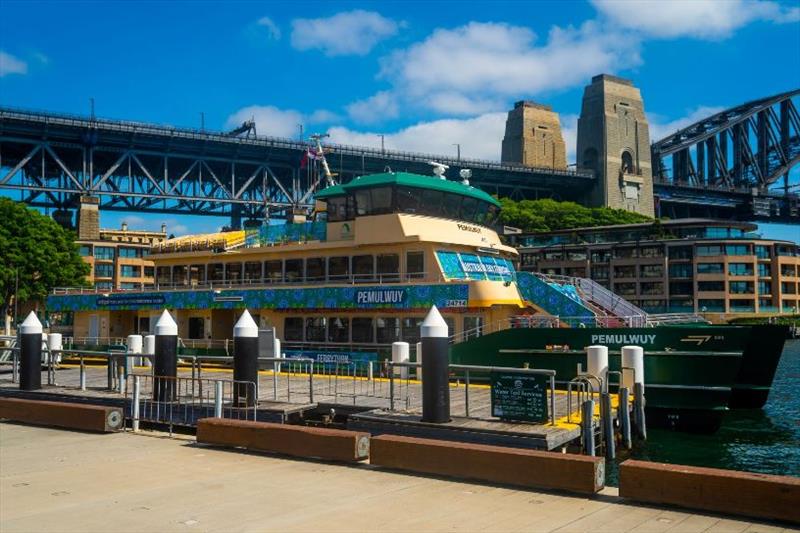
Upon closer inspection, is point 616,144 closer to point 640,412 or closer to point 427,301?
point 427,301

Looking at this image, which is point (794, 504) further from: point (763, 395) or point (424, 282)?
point (763, 395)

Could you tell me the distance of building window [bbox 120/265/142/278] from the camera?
11062 cm

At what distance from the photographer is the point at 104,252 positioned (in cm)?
11031

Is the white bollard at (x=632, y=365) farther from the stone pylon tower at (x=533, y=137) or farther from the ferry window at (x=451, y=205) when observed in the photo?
the stone pylon tower at (x=533, y=137)

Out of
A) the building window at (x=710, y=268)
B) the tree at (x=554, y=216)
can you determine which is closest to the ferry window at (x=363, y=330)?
the building window at (x=710, y=268)

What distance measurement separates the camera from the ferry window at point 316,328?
1211 inches

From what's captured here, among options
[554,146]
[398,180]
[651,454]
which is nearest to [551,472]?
[651,454]

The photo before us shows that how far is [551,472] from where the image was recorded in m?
12.1

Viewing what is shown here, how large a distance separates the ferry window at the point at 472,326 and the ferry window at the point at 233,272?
1221cm

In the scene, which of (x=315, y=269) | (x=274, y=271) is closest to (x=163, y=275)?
(x=274, y=271)

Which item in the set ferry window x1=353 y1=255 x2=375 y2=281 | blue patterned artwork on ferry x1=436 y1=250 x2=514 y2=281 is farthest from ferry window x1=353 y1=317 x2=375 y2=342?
blue patterned artwork on ferry x1=436 y1=250 x2=514 y2=281

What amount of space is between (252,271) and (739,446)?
20911 mm

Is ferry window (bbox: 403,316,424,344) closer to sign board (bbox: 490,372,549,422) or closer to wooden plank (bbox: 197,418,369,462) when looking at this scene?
sign board (bbox: 490,372,549,422)

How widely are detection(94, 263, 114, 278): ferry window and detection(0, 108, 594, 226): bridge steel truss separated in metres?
10.6
